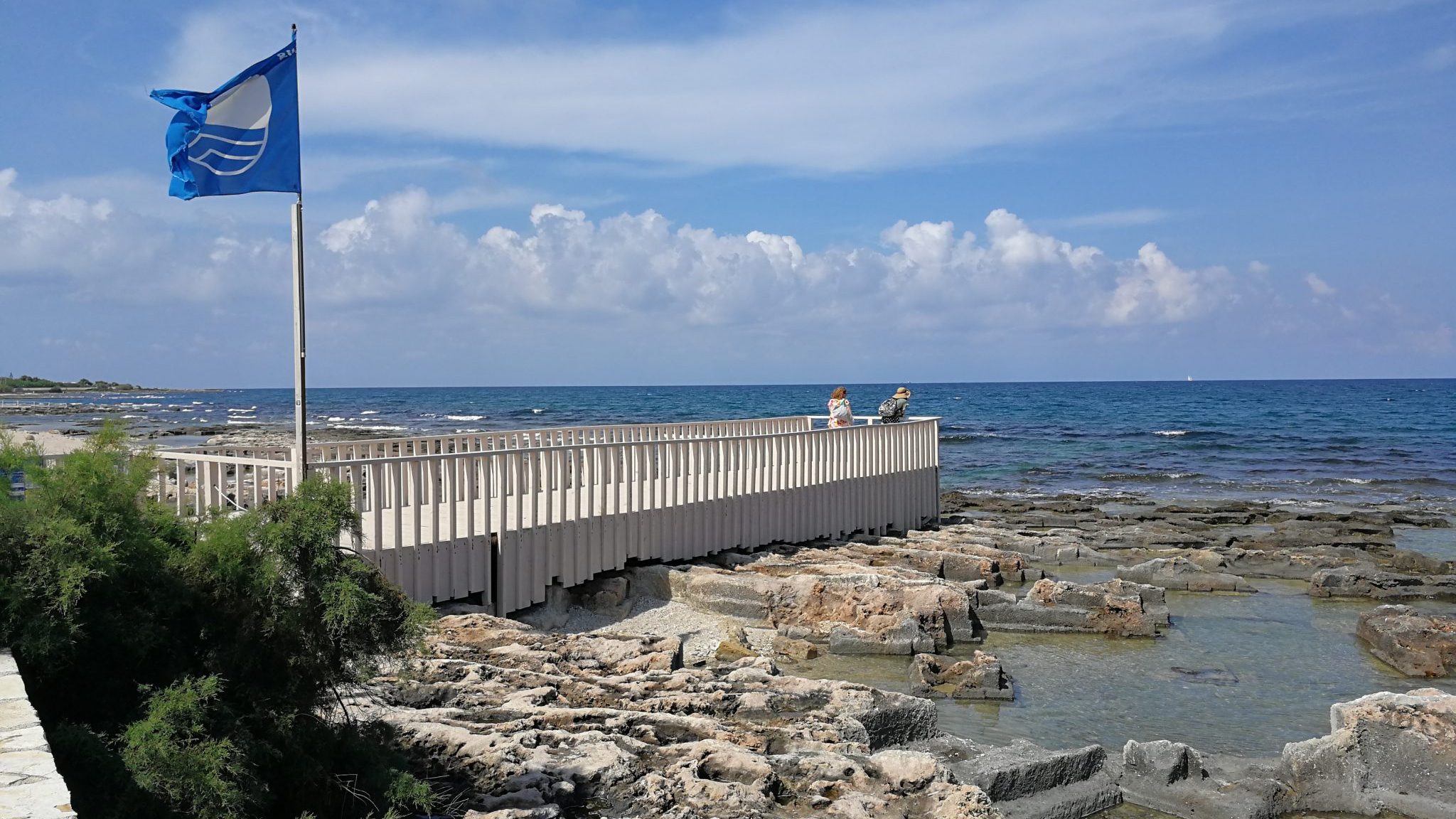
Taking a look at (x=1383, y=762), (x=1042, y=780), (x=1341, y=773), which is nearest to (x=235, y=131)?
(x=1042, y=780)

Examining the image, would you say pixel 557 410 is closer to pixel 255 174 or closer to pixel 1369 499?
pixel 1369 499

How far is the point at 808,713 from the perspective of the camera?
26.7 ft

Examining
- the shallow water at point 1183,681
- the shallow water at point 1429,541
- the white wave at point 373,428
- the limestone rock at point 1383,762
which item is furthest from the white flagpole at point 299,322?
the white wave at point 373,428

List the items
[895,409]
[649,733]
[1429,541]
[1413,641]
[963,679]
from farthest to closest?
1. [1429,541]
2. [895,409]
3. [1413,641]
4. [963,679]
5. [649,733]

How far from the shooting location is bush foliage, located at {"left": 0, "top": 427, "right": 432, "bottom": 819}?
428cm

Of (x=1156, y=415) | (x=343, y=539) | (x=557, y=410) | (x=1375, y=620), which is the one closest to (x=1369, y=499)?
(x=1375, y=620)

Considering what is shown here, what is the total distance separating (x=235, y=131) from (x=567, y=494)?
18.6 ft

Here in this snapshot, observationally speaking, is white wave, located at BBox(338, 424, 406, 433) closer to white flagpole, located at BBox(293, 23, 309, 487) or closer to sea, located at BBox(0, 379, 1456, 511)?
sea, located at BBox(0, 379, 1456, 511)

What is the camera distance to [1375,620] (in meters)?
12.9

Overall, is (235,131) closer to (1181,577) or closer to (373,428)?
(1181,577)

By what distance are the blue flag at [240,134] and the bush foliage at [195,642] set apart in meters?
3.53

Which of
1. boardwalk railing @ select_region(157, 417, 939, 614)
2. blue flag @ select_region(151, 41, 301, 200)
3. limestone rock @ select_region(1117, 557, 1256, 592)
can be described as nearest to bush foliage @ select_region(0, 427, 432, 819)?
boardwalk railing @ select_region(157, 417, 939, 614)

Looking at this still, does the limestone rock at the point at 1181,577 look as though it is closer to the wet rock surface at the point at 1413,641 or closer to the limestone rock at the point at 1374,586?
the limestone rock at the point at 1374,586

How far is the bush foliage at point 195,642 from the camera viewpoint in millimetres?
4281
